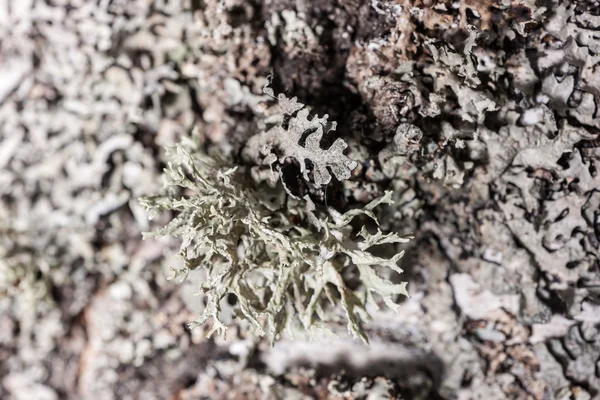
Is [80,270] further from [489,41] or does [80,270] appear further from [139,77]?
[489,41]

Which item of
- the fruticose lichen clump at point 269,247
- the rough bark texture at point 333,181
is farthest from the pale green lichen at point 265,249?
the rough bark texture at point 333,181

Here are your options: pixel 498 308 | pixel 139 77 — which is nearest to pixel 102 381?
pixel 139 77

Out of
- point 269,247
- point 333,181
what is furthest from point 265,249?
point 333,181

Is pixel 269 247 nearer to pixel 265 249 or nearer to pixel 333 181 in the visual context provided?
pixel 265 249

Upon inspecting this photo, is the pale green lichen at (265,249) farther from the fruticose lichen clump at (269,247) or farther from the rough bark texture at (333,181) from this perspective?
the rough bark texture at (333,181)

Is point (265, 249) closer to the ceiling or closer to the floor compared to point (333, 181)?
Result: closer to the floor

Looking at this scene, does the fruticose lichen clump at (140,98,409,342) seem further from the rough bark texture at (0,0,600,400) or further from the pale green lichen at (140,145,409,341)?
the rough bark texture at (0,0,600,400)

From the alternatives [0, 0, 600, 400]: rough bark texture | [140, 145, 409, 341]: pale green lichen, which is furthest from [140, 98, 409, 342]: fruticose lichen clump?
[0, 0, 600, 400]: rough bark texture

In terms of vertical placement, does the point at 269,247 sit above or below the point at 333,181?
below
